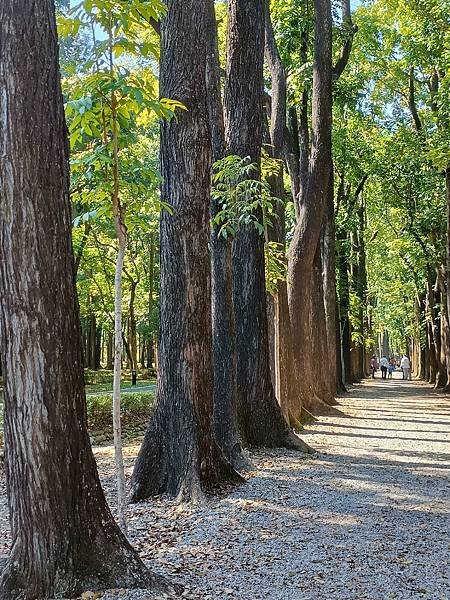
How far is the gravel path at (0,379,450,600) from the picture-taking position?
459 centimetres

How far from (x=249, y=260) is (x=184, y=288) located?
2.88 metres

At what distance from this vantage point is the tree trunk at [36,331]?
3.80 meters

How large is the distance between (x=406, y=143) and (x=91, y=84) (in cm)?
1955

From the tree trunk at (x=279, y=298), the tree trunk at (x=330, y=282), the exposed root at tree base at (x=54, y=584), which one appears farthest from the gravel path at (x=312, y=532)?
the tree trunk at (x=330, y=282)

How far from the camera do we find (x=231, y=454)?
8719 mm

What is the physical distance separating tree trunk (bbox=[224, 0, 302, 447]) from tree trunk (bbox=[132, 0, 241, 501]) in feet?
8.11

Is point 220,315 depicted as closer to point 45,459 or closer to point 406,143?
point 45,459

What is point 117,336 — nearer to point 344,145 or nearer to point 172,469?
point 172,469

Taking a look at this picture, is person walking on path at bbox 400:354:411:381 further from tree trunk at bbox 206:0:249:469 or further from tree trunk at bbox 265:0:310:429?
tree trunk at bbox 206:0:249:469

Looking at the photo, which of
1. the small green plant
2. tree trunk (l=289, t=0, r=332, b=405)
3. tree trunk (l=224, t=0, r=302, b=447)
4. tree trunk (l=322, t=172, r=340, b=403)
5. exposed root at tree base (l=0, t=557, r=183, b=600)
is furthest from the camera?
tree trunk (l=322, t=172, r=340, b=403)

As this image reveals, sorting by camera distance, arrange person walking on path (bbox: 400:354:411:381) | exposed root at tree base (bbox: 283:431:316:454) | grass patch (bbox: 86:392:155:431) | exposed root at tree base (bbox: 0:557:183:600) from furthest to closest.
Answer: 1. person walking on path (bbox: 400:354:411:381)
2. grass patch (bbox: 86:392:155:431)
3. exposed root at tree base (bbox: 283:431:316:454)
4. exposed root at tree base (bbox: 0:557:183:600)

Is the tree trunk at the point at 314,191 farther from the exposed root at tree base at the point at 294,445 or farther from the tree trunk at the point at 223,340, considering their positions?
the tree trunk at the point at 223,340

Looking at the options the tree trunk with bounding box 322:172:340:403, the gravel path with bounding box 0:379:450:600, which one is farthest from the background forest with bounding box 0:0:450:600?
the tree trunk with bounding box 322:172:340:403

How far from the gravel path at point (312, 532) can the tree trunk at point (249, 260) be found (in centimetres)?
56
